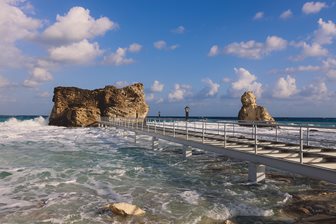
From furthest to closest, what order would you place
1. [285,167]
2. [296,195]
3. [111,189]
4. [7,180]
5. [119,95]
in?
[119,95], [7,180], [111,189], [296,195], [285,167]

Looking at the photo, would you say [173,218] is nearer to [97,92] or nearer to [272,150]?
[272,150]

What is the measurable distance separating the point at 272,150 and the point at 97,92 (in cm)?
5689

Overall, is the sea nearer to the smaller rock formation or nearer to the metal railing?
the smaller rock formation

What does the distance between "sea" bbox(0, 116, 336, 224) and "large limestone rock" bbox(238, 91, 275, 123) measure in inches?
1688

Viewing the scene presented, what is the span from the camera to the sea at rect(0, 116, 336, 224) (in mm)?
9664

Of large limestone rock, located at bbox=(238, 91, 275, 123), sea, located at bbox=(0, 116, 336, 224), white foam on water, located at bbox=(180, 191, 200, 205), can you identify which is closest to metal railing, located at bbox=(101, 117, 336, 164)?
sea, located at bbox=(0, 116, 336, 224)

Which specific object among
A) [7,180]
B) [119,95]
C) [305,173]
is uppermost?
[119,95]

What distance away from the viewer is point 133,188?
13234 millimetres

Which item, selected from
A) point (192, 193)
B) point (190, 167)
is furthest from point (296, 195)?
point (190, 167)

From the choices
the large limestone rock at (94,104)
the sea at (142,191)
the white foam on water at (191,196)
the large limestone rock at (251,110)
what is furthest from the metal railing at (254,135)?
the large limestone rock at (251,110)

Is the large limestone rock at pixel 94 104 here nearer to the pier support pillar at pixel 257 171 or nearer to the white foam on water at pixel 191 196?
the pier support pillar at pixel 257 171

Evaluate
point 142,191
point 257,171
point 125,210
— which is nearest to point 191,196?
point 142,191

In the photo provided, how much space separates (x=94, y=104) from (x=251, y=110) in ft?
94.0

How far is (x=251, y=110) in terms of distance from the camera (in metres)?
62.8
